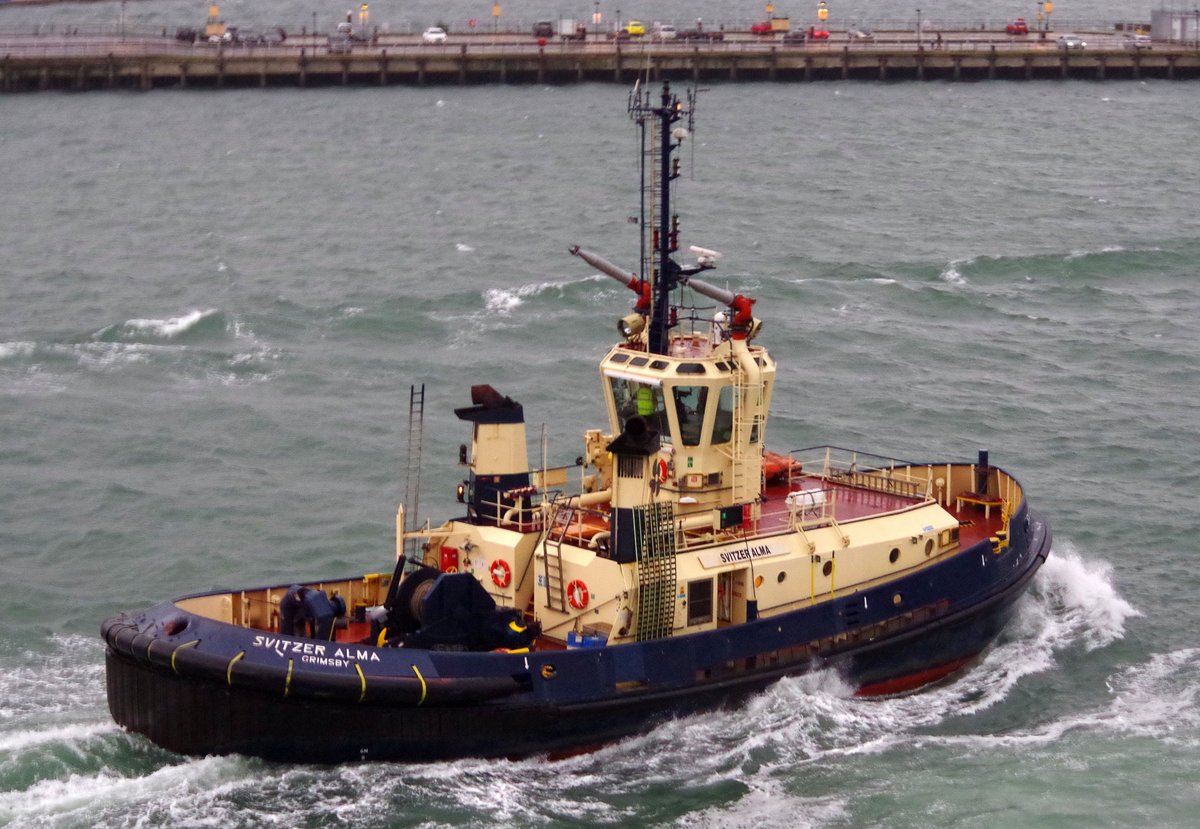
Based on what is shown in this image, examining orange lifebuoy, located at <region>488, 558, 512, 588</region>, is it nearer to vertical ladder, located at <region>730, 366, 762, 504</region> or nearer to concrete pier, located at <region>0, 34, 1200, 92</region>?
vertical ladder, located at <region>730, 366, 762, 504</region>

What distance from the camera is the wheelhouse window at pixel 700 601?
20500mm

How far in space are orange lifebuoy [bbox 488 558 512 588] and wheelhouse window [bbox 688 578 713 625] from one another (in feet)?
6.77

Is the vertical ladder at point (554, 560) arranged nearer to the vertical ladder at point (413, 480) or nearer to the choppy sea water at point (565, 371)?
the vertical ladder at point (413, 480)

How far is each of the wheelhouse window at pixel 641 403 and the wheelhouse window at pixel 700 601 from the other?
1.86m

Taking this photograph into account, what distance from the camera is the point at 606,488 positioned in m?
21.9

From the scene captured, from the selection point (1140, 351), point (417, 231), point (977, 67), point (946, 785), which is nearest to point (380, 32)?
point (977, 67)

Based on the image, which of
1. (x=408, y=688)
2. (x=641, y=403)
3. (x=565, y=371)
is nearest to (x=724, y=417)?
(x=641, y=403)

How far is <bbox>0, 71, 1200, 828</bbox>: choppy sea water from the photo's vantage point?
770 inches

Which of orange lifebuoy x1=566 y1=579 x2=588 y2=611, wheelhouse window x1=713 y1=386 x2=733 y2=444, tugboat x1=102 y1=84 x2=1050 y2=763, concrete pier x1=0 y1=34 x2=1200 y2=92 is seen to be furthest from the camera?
concrete pier x1=0 y1=34 x2=1200 y2=92

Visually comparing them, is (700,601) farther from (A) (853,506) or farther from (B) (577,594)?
(A) (853,506)

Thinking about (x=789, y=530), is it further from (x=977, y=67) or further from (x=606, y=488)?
(x=977, y=67)

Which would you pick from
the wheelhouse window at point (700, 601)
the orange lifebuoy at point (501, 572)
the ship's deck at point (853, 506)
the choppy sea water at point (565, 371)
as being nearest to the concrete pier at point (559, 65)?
the choppy sea water at point (565, 371)

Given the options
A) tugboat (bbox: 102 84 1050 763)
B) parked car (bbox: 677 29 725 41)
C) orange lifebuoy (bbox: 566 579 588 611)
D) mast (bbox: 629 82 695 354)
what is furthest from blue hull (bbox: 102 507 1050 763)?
parked car (bbox: 677 29 725 41)

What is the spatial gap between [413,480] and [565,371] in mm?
6588
